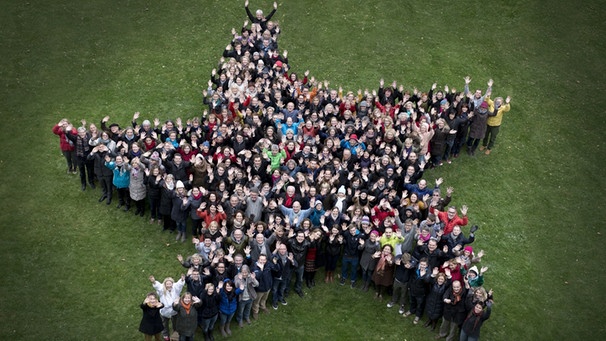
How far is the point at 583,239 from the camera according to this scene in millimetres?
19922

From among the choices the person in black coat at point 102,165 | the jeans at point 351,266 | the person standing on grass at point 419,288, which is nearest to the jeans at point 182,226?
the person in black coat at point 102,165

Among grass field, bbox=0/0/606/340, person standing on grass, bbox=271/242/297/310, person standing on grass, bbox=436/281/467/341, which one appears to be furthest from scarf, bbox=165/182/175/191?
person standing on grass, bbox=436/281/467/341

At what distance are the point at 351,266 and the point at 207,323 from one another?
4.15 metres

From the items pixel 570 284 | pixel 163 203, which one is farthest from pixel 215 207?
pixel 570 284

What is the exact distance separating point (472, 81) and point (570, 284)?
9634 millimetres

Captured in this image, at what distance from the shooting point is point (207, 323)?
16047mm

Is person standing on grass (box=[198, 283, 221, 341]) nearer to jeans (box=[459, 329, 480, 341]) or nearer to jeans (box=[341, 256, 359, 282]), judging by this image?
jeans (box=[341, 256, 359, 282])

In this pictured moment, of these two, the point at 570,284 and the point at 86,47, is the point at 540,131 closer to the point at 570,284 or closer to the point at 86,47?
the point at 570,284

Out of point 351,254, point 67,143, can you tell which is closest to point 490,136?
point 351,254

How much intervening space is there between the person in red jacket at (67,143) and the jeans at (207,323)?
708 cm

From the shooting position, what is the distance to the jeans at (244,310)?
1658 centimetres

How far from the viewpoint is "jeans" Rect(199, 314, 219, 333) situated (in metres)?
16.0

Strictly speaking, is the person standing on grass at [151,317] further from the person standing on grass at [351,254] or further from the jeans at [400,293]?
the jeans at [400,293]

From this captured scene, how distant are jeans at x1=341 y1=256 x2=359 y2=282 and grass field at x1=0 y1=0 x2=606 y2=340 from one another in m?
0.39
